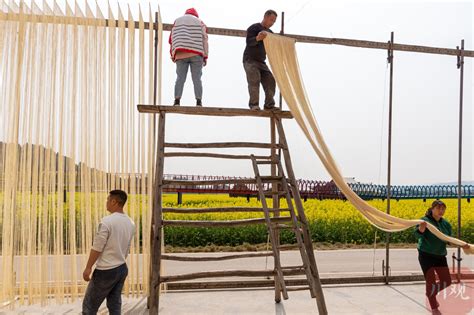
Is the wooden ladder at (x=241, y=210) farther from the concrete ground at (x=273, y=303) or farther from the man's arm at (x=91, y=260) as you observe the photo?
the man's arm at (x=91, y=260)

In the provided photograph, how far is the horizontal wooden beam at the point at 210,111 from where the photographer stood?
4.75 meters

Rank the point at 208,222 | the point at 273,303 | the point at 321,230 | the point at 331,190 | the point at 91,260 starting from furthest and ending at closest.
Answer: the point at 331,190 → the point at 321,230 → the point at 273,303 → the point at 208,222 → the point at 91,260

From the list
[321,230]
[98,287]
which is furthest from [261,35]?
[321,230]

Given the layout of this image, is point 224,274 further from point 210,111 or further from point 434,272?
point 434,272

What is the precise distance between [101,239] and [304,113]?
2374 millimetres

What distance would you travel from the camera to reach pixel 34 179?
198 inches

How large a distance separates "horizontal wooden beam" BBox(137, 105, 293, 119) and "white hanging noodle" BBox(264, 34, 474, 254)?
389mm

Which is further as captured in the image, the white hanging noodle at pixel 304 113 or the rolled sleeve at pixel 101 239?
the white hanging noodle at pixel 304 113

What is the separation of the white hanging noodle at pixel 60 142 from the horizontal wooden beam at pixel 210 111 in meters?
0.61

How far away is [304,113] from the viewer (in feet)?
15.4

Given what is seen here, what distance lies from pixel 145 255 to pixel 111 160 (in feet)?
3.87

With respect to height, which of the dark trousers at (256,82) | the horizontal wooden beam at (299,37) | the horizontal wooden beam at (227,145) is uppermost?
the horizontal wooden beam at (299,37)

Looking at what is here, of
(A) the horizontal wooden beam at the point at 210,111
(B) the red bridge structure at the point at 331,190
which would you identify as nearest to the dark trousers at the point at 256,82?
(A) the horizontal wooden beam at the point at 210,111

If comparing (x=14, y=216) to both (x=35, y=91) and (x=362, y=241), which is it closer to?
(x=35, y=91)
